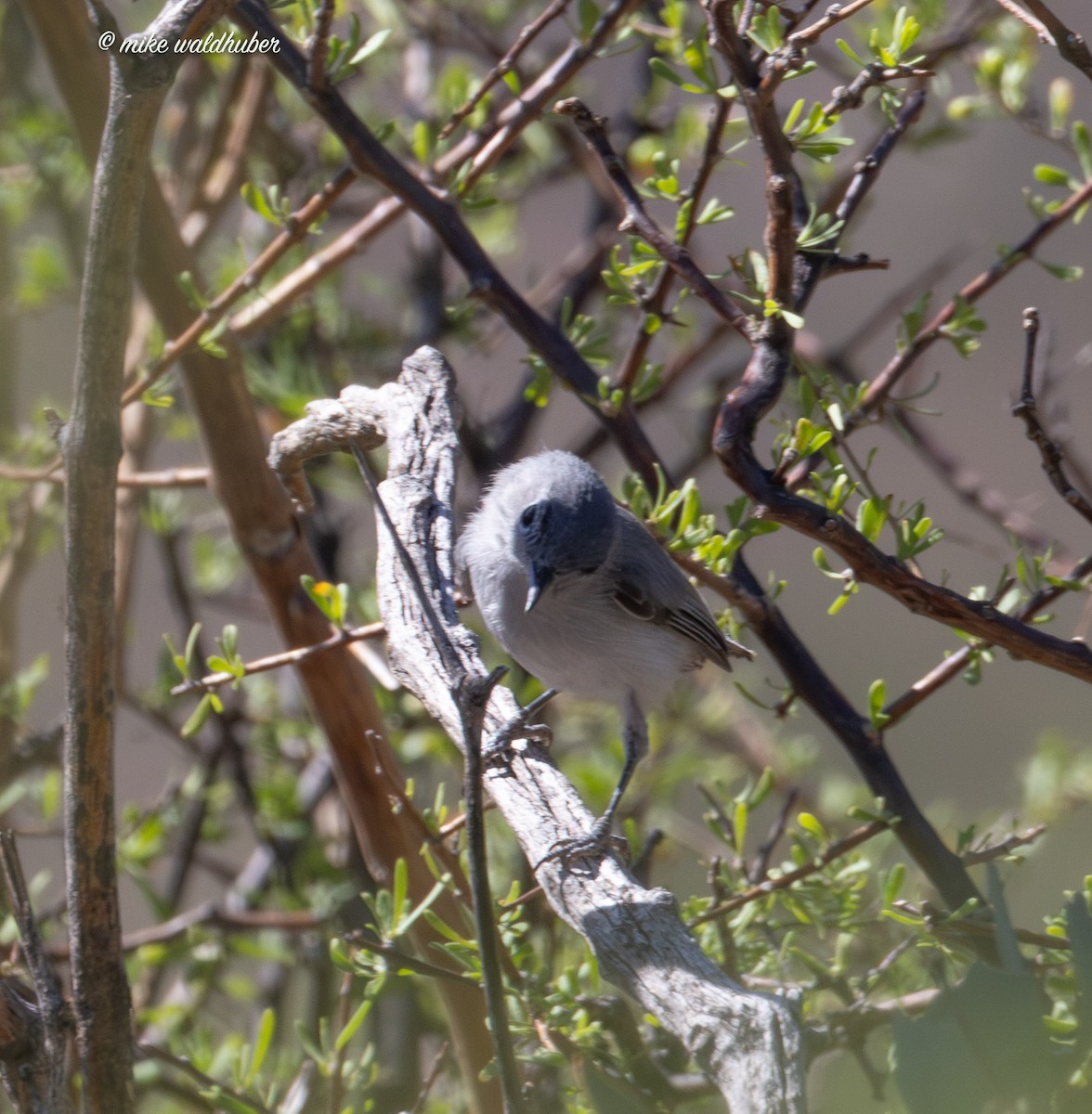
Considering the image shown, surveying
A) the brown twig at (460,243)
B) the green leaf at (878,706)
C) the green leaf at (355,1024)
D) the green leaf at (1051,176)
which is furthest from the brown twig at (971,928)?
the green leaf at (1051,176)

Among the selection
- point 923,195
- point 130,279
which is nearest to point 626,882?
point 130,279

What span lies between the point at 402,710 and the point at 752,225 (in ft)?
7.71

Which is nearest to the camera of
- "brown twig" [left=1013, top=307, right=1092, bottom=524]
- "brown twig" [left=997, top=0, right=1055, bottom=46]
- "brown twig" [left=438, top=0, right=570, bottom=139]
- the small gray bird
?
"brown twig" [left=997, top=0, right=1055, bottom=46]

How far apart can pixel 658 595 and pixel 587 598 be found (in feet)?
0.45

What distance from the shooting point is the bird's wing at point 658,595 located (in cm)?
232

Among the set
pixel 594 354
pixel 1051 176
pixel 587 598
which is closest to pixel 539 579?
pixel 587 598

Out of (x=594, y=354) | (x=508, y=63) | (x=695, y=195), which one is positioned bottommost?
(x=695, y=195)

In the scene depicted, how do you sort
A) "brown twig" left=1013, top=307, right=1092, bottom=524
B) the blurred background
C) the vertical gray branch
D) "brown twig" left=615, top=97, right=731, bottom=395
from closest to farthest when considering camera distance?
the vertical gray branch
"brown twig" left=1013, top=307, right=1092, bottom=524
"brown twig" left=615, top=97, right=731, bottom=395
the blurred background

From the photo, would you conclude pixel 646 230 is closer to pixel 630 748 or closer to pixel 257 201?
pixel 257 201

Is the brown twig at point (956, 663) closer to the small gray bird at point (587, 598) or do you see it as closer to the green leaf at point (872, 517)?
the green leaf at point (872, 517)

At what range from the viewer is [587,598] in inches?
93.0

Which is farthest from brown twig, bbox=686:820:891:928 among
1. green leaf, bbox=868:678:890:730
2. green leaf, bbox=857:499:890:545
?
green leaf, bbox=857:499:890:545

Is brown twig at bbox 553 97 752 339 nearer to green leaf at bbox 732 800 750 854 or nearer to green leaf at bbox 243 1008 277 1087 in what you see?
green leaf at bbox 732 800 750 854

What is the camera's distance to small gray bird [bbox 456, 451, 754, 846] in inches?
88.3
